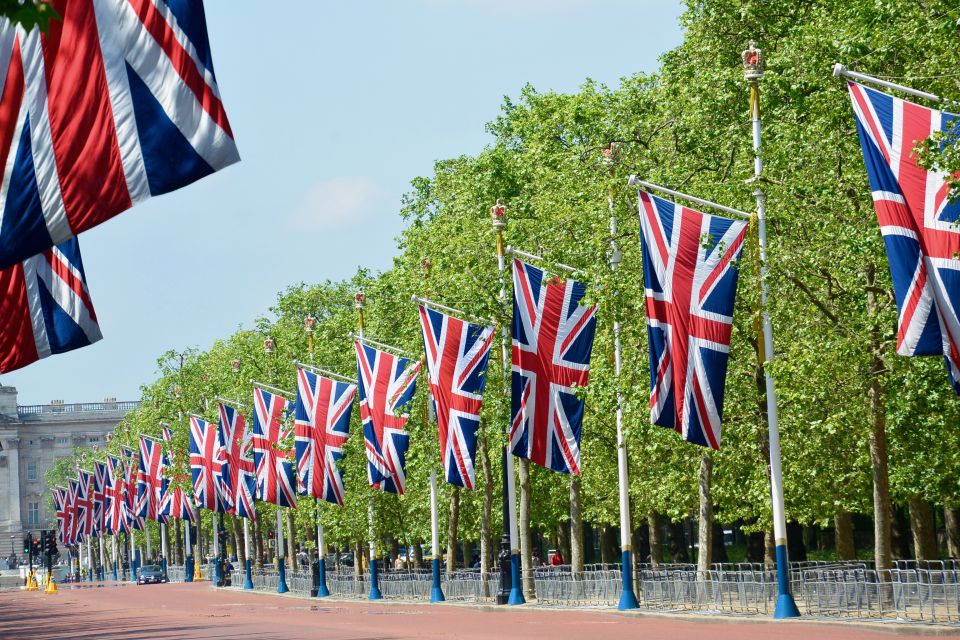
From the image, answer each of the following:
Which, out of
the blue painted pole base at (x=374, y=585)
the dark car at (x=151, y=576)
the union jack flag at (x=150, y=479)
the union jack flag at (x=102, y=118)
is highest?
the union jack flag at (x=102, y=118)

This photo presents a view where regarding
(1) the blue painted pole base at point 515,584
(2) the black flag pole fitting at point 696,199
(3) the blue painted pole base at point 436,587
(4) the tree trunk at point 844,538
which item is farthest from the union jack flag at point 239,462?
(2) the black flag pole fitting at point 696,199

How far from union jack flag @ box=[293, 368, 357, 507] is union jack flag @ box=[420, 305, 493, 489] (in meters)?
11.1

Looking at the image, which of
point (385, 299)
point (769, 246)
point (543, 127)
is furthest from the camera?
point (385, 299)

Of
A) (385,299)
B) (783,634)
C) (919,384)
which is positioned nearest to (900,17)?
(919,384)

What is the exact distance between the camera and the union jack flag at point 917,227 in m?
18.9

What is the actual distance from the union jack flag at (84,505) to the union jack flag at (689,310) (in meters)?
78.7

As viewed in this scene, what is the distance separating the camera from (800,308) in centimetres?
3253

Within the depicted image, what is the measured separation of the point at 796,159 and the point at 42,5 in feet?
71.9

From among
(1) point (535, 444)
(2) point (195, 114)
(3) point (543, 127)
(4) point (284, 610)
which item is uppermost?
(3) point (543, 127)

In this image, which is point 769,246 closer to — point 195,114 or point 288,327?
point 195,114

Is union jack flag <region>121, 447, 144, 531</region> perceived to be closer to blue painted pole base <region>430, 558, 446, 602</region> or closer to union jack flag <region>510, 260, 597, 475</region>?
blue painted pole base <region>430, 558, 446, 602</region>

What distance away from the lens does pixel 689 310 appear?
84.7 feet

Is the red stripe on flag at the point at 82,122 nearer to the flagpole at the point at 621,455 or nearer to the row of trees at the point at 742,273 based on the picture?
the row of trees at the point at 742,273

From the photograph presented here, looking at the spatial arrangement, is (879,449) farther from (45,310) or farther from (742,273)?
(45,310)
